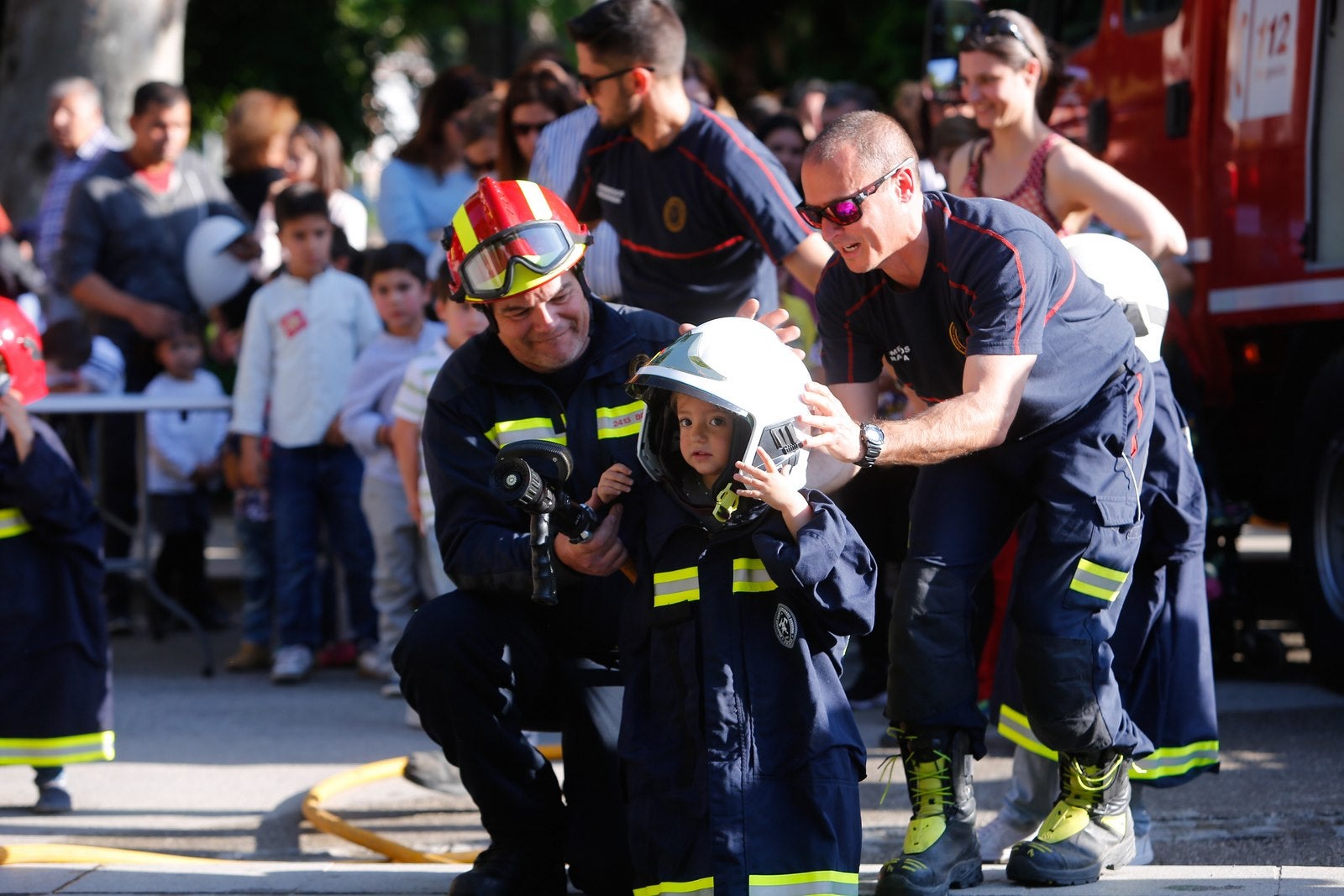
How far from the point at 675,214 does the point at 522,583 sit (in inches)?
69.4

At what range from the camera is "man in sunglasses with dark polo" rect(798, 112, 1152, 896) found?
3820mm

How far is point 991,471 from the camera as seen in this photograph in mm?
4098

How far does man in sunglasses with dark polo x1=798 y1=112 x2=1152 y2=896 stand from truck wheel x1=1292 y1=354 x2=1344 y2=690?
8.74 ft

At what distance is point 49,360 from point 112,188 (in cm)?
98

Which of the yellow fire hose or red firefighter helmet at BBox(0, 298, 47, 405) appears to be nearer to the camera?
the yellow fire hose

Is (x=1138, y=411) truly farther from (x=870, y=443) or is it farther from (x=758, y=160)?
(x=758, y=160)

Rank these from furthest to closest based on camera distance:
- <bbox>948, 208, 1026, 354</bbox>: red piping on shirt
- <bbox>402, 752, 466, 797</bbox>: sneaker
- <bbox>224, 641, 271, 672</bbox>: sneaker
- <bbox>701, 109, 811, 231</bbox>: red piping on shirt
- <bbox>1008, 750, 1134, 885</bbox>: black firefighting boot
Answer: <bbox>224, 641, 271, 672</bbox>: sneaker → <bbox>402, 752, 466, 797</bbox>: sneaker → <bbox>701, 109, 811, 231</bbox>: red piping on shirt → <bbox>1008, 750, 1134, 885</bbox>: black firefighting boot → <bbox>948, 208, 1026, 354</bbox>: red piping on shirt

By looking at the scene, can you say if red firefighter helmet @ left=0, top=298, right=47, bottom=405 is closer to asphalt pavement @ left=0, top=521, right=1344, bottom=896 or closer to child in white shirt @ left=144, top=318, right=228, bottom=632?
asphalt pavement @ left=0, top=521, right=1344, bottom=896

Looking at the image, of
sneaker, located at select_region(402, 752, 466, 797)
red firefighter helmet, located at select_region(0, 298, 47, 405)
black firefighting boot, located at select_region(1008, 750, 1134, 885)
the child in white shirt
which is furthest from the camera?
the child in white shirt

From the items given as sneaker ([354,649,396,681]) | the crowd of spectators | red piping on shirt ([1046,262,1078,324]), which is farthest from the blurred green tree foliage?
red piping on shirt ([1046,262,1078,324])

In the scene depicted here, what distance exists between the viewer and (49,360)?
8.47 metres

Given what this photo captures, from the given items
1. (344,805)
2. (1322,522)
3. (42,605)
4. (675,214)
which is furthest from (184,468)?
(1322,522)

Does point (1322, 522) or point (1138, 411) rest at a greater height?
point (1138, 411)

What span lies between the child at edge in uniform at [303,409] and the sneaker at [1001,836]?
3847 mm
